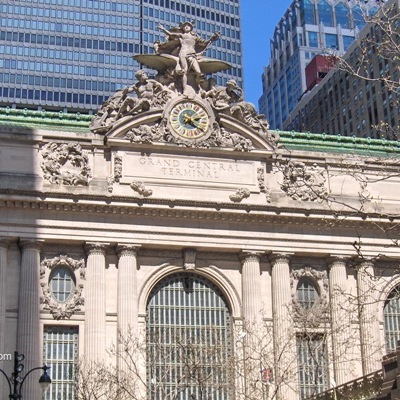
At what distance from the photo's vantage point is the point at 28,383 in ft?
179

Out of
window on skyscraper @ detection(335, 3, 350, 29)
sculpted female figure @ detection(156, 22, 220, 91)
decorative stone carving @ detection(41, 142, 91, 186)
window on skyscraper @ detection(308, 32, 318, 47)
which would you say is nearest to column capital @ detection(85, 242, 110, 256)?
decorative stone carving @ detection(41, 142, 91, 186)

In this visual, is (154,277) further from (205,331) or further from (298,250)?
(298,250)

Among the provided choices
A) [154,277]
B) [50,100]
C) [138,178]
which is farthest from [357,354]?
[50,100]

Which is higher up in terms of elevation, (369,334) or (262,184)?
(262,184)

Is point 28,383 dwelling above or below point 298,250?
below

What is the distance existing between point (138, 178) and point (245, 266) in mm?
8375

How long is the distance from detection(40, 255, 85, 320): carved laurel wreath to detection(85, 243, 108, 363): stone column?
0.47 meters

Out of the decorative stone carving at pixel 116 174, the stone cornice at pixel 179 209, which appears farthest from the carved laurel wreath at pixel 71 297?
the decorative stone carving at pixel 116 174

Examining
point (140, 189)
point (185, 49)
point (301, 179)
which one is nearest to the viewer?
point (140, 189)

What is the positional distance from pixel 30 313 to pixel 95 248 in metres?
5.42

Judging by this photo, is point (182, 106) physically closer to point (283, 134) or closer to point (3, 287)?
point (283, 134)

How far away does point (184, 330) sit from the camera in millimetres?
59469

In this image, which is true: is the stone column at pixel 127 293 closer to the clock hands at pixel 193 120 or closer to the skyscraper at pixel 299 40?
the clock hands at pixel 193 120

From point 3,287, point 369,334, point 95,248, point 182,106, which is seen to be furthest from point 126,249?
point 369,334
